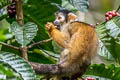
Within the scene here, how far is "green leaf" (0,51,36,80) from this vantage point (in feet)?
5.78

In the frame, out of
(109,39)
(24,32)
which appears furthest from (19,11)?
(109,39)

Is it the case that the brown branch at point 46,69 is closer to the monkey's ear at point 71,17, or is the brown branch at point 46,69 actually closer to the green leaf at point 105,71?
the green leaf at point 105,71

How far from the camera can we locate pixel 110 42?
245cm

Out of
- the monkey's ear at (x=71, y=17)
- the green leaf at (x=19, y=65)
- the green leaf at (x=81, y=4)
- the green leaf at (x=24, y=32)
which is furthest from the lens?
the monkey's ear at (x=71, y=17)

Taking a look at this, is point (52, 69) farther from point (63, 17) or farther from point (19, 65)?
point (63, 17)

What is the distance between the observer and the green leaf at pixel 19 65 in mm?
1763

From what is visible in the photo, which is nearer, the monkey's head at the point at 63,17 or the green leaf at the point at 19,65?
the green leaf at the point at 19,65

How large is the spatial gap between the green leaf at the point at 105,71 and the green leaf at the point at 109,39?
0.33ft

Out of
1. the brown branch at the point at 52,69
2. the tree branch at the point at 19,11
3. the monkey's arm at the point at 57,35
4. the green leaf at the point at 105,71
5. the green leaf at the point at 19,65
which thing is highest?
the tree branch at the point at 19,11

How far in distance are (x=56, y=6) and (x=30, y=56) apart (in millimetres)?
434

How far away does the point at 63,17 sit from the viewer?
9.39 feet

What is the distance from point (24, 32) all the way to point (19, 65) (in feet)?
1.09

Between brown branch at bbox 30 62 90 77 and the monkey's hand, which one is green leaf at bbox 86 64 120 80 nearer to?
brown branch at bbox 30 62 90 77

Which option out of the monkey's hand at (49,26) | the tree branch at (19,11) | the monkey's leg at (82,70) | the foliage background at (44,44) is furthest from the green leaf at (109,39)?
the tree branch at (19,11)
